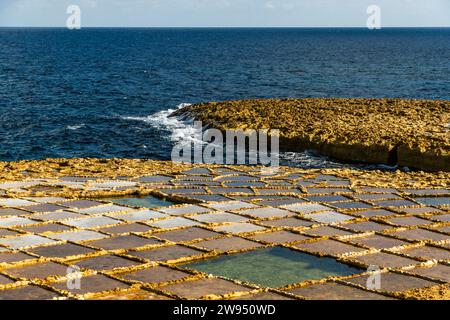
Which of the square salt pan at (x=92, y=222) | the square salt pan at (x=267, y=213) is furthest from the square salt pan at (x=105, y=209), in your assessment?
the square salt pan at (x=267, y=213)

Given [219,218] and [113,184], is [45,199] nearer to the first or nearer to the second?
[113,184]

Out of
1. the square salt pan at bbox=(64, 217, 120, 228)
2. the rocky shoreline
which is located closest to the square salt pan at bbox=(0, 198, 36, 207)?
the square salt pan at bbox=(64, 217, 120, 228)

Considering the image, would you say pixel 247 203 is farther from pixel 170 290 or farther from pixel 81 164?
pixel 81 164

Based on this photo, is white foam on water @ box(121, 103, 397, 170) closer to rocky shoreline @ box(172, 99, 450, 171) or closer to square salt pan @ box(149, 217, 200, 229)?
rocky shoreline @ box(172, 99, 450, 171)

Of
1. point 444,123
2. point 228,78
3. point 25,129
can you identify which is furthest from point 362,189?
point 228,78

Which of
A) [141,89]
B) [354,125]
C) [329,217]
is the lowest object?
[141,89]

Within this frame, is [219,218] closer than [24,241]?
No

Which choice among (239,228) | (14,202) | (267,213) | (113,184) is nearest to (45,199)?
(14,202)
